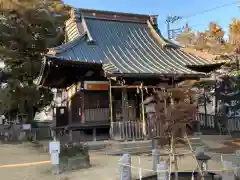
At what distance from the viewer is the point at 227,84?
23.9m

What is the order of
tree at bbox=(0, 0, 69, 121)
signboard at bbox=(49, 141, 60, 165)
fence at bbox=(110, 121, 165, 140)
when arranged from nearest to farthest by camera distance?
signboard at bbox=(49, 141, 60, 165) < fence at bbox=(110, 121, 165, 140) < tree at bbox=(0, 0, 69, 121)

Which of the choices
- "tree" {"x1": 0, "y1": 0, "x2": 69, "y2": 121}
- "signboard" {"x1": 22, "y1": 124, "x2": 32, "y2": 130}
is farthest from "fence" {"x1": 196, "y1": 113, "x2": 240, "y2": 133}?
"tree" {"x1": 0, "y1": 0, "x2": 69, "y2": 121}

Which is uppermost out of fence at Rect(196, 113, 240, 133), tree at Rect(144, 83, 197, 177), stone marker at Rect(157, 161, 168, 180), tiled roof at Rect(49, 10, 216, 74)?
tiled roof at Rect(49, 10, 216, 74)

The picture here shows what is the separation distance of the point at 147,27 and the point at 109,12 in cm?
288

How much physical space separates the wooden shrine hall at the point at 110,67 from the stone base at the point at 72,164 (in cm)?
452

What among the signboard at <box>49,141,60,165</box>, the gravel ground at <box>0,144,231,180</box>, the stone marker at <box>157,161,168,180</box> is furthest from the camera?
the signboard at <box>49,141,60,165</box>

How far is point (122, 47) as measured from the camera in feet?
62.6

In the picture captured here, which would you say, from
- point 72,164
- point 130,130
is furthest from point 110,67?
point 72,164

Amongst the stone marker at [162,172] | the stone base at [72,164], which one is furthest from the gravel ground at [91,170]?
the stone marker at [162,172]

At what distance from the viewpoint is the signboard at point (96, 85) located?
1671 centimetres

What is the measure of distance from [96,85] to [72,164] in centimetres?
668

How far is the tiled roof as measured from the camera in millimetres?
16391

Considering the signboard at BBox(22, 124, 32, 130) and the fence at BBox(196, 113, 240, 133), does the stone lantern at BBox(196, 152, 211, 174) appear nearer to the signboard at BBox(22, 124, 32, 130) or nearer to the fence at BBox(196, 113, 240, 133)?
the fence at BBox(196, 113, 240, 133)

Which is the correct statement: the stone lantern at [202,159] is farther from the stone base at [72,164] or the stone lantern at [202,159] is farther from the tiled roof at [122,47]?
the tiled roof at [122,47]
